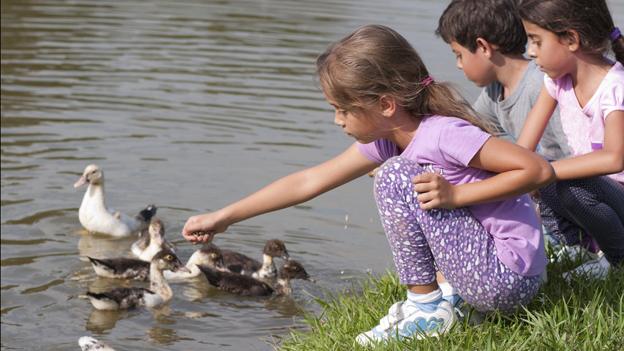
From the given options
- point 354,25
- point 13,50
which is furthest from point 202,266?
point 354,25

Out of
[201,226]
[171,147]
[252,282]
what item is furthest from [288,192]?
[171,147]

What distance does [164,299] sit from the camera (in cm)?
774

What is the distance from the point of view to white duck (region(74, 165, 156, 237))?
8953 mm

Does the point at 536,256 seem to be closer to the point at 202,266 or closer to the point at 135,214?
the point at 202,266

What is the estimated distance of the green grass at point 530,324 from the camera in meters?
4.55

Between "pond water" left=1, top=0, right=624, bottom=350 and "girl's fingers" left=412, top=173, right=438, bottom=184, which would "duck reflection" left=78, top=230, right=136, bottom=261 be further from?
"girl's fingers" left=412, top=173, right=438, bottom=184

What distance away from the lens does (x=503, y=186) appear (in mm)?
4582

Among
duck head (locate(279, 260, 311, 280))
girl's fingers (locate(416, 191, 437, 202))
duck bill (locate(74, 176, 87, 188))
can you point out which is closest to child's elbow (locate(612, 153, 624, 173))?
girl's fingers (locate(416, 191, 437, 202))

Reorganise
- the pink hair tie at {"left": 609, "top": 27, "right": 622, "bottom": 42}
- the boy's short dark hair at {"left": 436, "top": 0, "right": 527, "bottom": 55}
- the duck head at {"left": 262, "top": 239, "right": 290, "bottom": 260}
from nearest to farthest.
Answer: the pink hair tie at {"left": 609, "top": 27, "right": 622, "bottom": 42} < the boy's short dark hair at {"left": 436, "top": 0, "right": 527, "bottom": 55} < the duck head at {"left": 262, "top": 239, "right": 290, "bottom": 260}

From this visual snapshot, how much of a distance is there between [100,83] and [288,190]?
8.39 m

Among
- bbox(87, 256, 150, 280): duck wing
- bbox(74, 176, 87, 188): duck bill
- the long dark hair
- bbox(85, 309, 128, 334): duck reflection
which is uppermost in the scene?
the long dark hair

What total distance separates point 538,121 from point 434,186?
5.43 feet

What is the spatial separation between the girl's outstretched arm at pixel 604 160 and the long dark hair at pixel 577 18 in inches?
15.9

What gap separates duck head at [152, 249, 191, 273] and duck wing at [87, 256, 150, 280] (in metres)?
0.26
